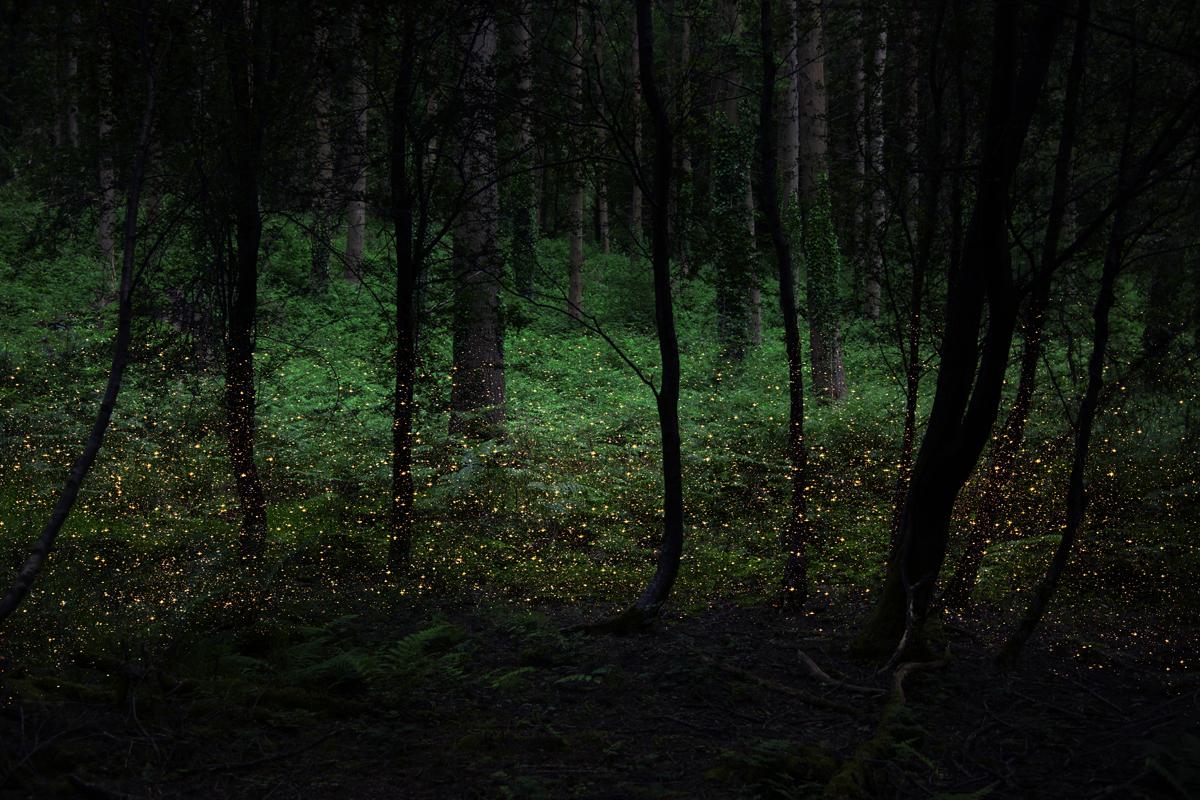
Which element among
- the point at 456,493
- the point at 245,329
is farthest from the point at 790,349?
the point at 245,329

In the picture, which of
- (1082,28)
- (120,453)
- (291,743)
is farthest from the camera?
(120,453)

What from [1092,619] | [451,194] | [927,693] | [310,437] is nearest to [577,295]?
[310,437]

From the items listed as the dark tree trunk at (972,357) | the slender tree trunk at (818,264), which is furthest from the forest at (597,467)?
the slender tree trunk at (818,264)

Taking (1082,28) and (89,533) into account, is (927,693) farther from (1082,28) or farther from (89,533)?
(89,533)

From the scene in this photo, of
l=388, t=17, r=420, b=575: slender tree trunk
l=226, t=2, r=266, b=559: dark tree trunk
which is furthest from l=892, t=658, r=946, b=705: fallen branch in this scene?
l=226, t=2, r=266, b=559: dark tree trunk

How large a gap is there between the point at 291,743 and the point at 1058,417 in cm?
1311

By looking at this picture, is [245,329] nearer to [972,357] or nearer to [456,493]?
[456,493]

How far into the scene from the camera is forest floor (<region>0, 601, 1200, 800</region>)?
447 centimetres

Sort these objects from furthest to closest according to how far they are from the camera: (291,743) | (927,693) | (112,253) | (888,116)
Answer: (112,253)
(888,116)
(927,693)
(291,743)

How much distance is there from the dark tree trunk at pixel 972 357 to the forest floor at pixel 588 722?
65 cm

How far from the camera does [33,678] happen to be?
5293 mm

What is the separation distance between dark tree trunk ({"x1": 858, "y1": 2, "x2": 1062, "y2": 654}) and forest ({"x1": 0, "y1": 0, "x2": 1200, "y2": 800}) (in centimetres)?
3

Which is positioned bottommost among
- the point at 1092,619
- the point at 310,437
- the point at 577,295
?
the point at 1092,619

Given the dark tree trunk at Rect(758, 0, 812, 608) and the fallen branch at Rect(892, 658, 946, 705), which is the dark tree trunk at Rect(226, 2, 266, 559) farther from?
the fallen branch at Rect(892, 658, 946, 705)
